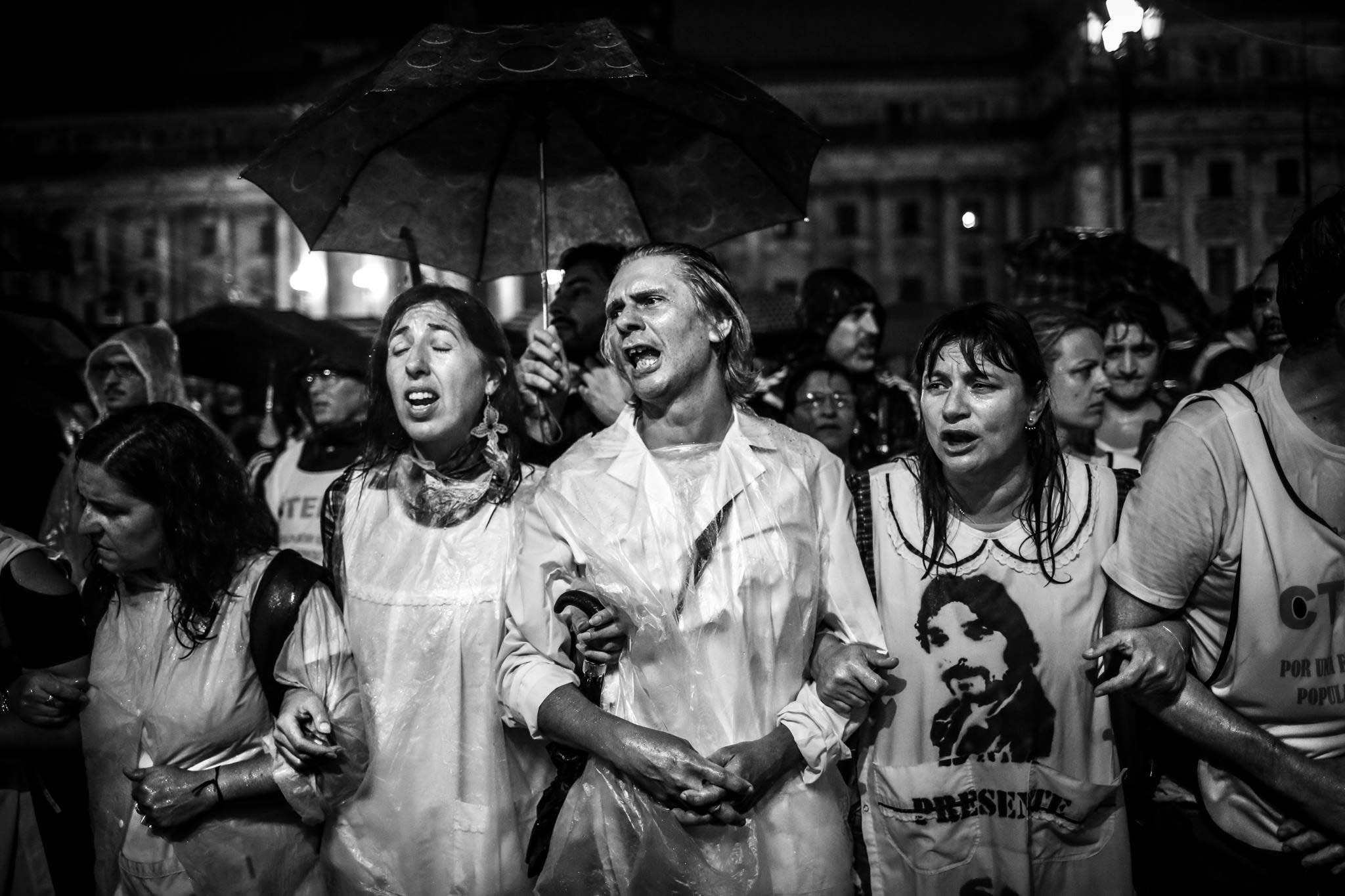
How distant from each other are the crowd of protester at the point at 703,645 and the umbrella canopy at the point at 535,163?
85cm

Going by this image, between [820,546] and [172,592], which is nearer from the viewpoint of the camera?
[820,546]

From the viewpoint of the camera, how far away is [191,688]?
9.41 feet

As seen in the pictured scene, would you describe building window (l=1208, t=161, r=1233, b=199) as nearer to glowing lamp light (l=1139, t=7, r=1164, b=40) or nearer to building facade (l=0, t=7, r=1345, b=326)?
building facade (l=0, t=7, r=1345, b=326)

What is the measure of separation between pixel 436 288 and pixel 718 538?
1.19m

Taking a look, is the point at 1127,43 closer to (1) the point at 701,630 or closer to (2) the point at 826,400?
(2) the point at 826,400

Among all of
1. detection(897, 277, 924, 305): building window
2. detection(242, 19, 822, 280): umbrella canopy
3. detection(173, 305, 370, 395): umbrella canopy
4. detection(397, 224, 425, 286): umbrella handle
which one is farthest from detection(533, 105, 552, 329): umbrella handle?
detection(897, 277, 924, 305): building window

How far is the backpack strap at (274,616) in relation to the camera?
2.88 m

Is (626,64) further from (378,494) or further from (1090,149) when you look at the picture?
(1090,149)

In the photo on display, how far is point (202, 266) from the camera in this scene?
61.3m

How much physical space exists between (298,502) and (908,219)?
57.3 meters

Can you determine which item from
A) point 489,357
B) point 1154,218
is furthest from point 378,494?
point 1154,218

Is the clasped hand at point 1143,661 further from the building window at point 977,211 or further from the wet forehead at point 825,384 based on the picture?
the building window at point 977,211

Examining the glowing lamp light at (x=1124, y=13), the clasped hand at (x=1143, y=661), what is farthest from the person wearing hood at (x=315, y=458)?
the glowing lamp light at (x=1124, y=13)

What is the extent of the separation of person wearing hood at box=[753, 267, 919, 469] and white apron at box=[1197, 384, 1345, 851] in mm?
2785
